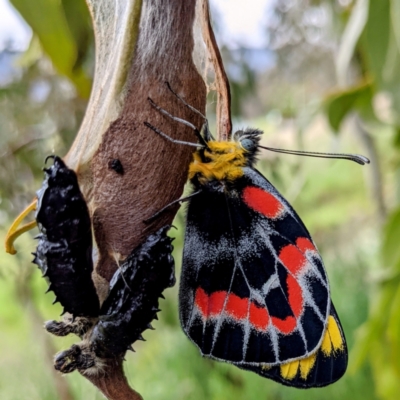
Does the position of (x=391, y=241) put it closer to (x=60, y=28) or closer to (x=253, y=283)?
(x=253, y=283)

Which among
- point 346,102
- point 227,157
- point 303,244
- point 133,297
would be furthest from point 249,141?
point 346,102

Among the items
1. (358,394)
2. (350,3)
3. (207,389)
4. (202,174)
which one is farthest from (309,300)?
(358,394)

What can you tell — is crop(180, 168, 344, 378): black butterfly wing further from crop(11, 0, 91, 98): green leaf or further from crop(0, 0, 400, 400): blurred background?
crop(11, 0, 91, 98): green leaf

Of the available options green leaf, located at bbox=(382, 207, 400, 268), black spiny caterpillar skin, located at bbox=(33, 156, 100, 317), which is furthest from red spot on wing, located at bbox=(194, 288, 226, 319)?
green leaf, located at bbox=(382, 207, 400, 268)

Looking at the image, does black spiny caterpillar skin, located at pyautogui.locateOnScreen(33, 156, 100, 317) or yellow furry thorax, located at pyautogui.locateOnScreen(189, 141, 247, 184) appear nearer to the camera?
black spiny caterpillar skin, located at pyautogui.locateOnScreen(33, 156, 100, 317)

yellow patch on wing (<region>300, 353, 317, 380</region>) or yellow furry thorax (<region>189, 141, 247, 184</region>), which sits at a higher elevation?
yellow furry thorax (<region>189, 141, 247, 184</region>)

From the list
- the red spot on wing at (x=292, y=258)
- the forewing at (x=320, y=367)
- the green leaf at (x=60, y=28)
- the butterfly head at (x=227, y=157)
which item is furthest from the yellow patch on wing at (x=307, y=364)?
the green leaf at (x=60, y=28)

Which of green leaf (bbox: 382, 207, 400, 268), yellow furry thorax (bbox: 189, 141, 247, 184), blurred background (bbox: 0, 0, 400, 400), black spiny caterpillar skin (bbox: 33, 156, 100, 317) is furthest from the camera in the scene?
green leaf (bbox: 382, 207, 400, 268)

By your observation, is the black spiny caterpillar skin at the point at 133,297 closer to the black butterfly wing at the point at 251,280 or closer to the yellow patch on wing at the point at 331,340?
the black butterfly wing at the point at 251,280
